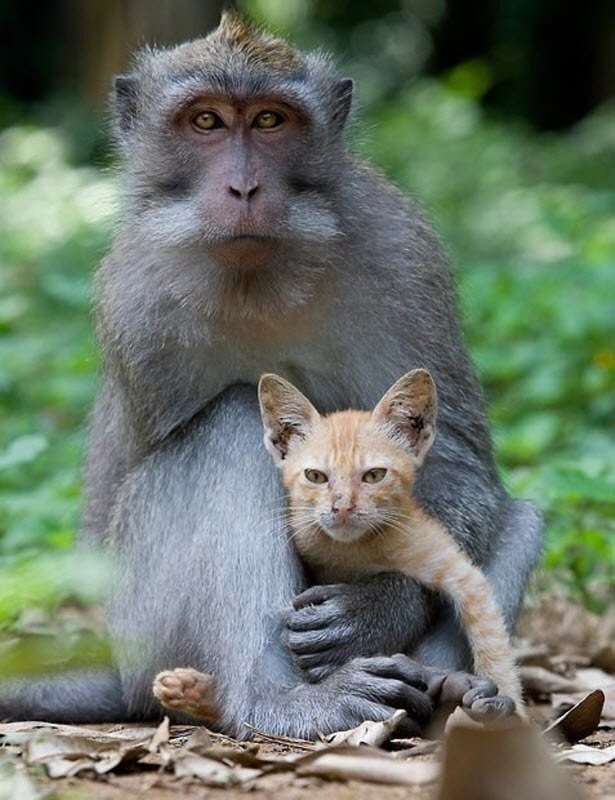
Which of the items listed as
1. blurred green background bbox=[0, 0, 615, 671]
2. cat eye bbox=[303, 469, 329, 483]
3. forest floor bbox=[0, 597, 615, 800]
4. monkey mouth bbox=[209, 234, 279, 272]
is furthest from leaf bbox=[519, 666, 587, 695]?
monkey mouth bbox=[209, 234, 279, 272]

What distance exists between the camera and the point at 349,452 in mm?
6629

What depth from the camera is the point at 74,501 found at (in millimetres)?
10367

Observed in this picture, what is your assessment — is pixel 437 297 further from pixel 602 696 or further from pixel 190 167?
pixel 602 696

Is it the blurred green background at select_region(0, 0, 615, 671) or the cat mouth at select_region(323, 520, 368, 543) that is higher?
the blurred green background at select_region(0, 0, 615, 671)

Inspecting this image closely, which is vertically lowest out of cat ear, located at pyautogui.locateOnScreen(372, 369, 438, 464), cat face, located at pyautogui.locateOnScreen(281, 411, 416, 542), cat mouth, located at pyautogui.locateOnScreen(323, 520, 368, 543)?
cat mouth, located at pyautogui.locateOnScreen(323, 520, 368, 543)

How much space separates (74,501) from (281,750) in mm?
4099

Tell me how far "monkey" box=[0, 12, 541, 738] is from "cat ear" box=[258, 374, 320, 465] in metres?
0.32

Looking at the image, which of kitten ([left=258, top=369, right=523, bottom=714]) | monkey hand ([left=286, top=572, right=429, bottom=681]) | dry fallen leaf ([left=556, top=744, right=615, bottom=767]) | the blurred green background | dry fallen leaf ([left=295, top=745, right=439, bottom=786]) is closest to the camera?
dry fallen leaf ([left=295, top=745, right=439, bottom=786])

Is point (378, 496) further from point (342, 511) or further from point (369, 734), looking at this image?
point (369, 734)

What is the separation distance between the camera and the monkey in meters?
7.05

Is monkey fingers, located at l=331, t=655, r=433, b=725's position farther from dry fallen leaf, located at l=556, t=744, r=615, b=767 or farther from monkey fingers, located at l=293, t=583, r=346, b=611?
dry fallen leaf, located at l=556, t=744, r=615, b=767

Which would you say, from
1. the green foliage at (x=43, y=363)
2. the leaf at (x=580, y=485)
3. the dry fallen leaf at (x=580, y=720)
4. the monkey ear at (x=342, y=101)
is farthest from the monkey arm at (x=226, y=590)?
the leaf at (x=580, y=485)

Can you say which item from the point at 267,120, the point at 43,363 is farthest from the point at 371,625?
the point at 43,363

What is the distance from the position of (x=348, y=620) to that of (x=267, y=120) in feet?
7.90
